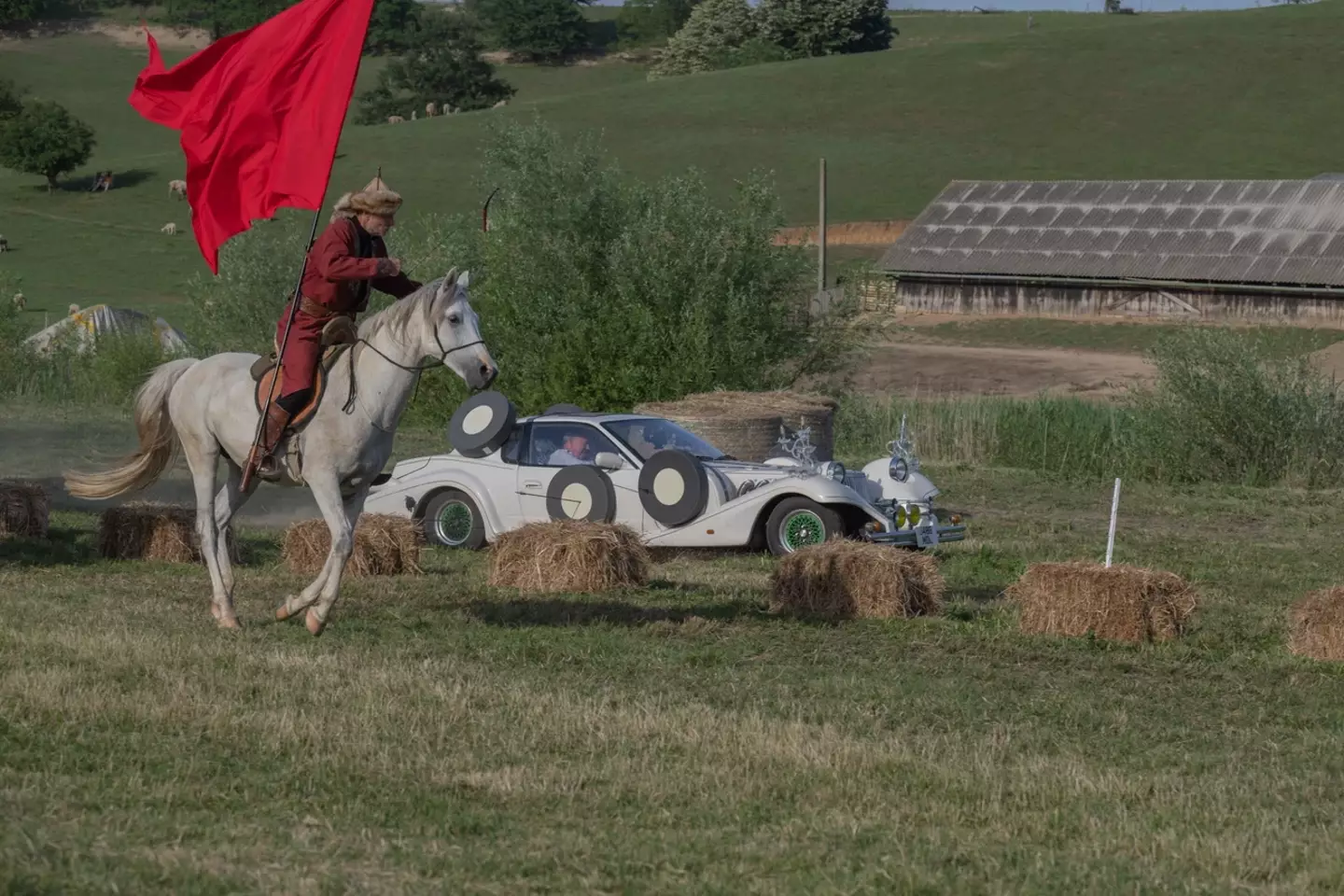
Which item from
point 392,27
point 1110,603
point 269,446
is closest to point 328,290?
point 269,446

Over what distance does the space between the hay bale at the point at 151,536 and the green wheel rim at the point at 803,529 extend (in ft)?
16.6

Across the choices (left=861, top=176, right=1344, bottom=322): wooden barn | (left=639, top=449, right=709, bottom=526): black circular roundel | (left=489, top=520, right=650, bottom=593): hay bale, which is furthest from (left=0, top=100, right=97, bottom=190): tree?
(left=489, top=520, right=650, bottom=593): hay bale

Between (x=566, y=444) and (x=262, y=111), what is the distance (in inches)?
256

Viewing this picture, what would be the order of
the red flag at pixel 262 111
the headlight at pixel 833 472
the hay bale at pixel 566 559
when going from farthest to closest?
the headlight at pixel 833 472 → the hay bale at pixel 566 559 → the red flag at pixel 262 111

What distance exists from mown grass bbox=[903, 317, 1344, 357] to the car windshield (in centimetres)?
3934

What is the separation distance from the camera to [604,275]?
Answer: 31375 mm

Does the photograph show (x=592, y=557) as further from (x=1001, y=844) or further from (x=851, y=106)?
(x=851, y=106)

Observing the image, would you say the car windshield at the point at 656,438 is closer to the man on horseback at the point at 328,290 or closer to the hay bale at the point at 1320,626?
the man on horseback at the point at 328,290

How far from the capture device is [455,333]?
1133cm

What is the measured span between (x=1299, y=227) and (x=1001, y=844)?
6133 cm

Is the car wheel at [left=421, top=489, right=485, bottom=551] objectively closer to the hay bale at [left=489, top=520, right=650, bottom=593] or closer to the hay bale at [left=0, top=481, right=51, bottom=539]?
the hay bale at [left=489, top=520, right=650, bottom=593]

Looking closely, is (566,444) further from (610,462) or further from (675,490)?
(675,490)

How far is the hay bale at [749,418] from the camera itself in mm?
19797

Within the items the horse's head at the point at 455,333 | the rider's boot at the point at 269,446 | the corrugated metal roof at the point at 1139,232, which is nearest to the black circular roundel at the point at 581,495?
the rider's boot at the point at 269,446
